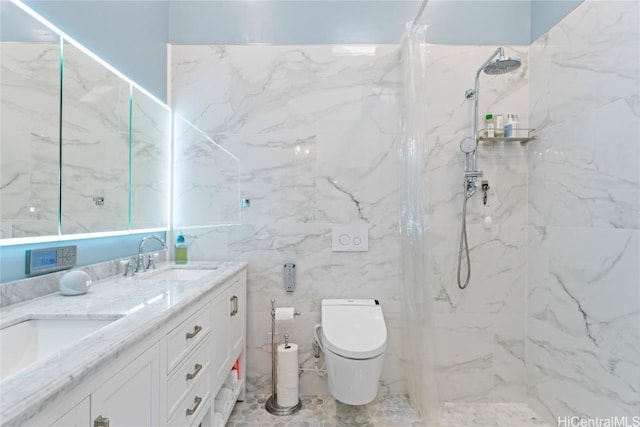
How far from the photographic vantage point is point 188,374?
1198mm

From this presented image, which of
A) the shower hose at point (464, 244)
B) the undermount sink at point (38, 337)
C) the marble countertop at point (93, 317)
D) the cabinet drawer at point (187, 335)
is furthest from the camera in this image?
the shower hose at point (464, 244)

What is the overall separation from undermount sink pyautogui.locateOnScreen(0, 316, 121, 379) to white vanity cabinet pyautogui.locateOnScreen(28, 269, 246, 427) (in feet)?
0.64

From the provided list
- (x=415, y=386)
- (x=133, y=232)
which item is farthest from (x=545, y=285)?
(x=133, y=232)

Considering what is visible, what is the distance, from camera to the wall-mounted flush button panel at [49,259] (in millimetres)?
1187

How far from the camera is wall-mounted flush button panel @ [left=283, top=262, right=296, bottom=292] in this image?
82.9 inches

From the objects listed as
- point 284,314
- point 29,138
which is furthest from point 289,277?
point 29,138

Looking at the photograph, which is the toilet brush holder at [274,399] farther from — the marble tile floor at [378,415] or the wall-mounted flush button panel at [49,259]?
the wall-mounted flush button panel at [49,259]

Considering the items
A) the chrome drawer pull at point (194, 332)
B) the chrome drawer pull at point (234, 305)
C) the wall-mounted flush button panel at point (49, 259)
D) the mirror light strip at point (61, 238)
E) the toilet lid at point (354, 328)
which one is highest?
the mirror light strip at point (61, 238)

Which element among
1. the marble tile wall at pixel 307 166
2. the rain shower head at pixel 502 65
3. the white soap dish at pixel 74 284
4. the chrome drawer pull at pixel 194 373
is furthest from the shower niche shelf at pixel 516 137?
the white soap dish at pixel 74 284

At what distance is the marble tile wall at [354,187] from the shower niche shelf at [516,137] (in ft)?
0.23

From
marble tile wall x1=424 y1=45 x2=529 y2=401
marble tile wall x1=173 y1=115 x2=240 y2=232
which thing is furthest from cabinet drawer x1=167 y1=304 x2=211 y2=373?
marble tile wall x1=424 y1=45 x2=529 y2=401

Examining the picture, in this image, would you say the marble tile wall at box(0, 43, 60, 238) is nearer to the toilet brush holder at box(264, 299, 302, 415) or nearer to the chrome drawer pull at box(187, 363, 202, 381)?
the chrome drawer pull at box(187, 363, 202, 381)

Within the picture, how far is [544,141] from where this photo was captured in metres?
1.96

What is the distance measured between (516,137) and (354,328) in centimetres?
151
